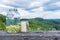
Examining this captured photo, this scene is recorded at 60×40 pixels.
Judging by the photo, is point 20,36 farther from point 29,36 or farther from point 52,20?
point 52,20

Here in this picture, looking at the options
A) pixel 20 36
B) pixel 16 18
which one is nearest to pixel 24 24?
pixel 20 36

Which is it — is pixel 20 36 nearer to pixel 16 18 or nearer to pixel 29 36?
pixel 29 36

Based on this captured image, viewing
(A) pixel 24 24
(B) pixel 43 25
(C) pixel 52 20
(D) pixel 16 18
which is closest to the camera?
(A) pixel 24 24

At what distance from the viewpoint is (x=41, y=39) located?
2.55 metres

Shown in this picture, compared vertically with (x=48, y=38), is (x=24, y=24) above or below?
above

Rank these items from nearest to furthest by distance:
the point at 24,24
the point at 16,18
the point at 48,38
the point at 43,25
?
the point at 48,38 < the point at 24,24 < the point at 16,18 < the point at 43,25

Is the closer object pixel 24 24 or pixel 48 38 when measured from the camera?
pixel 48 38

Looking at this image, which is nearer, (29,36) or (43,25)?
(29,36)

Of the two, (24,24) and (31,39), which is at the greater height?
(24,24)

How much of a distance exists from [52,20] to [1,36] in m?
4.60

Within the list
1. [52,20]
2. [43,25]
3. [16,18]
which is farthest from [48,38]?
[52,20]

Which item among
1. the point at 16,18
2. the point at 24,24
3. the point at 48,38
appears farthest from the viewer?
the point at 16,18

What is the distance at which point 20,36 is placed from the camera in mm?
2605

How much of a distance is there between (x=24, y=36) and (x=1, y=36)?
1.17 ft
